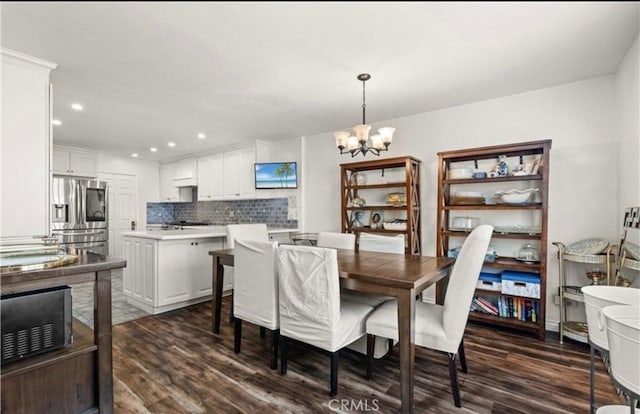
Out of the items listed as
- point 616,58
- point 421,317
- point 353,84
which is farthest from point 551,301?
point 353,84

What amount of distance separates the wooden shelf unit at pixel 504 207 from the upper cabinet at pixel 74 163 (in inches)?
238

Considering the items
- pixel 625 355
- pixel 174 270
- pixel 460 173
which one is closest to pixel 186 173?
pixel 174 270

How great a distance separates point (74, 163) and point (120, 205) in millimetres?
1137

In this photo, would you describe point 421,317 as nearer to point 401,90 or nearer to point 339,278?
point 339,278

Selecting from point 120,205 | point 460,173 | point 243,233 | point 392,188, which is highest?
point 460,173

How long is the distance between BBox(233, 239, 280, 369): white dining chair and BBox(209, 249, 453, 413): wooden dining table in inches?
20.5

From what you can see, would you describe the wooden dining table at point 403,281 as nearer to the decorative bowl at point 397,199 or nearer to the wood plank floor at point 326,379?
the wood plank floor at point 326,379

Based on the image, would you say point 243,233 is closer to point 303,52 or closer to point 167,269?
point 167,269

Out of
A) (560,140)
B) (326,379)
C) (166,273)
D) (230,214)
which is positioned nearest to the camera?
(326,379)

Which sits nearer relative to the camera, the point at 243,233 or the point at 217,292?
the point at 217,292

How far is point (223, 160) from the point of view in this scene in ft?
17.7

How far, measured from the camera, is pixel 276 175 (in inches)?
184

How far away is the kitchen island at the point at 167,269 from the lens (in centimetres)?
322

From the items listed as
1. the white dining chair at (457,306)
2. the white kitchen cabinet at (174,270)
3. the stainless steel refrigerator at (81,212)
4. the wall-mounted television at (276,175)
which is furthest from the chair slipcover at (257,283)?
the stainless steel refrigerator at (81,212)
